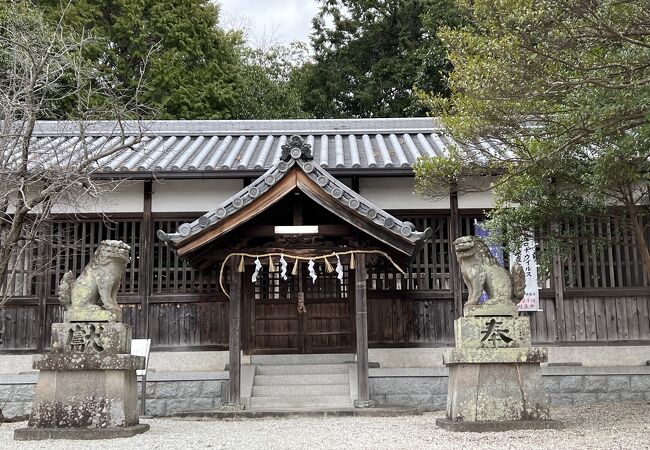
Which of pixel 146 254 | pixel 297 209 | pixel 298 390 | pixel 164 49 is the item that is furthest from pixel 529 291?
pixel 164 49

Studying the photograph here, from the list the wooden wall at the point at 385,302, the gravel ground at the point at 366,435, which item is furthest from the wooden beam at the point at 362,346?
the wooden wall at the point at 385,302

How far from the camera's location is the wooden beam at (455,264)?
1285 centimetres

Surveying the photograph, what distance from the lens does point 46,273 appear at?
12938 mm

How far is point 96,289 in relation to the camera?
883 centimetres

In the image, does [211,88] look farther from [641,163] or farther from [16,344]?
[641,163]

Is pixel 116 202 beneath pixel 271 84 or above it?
beneath

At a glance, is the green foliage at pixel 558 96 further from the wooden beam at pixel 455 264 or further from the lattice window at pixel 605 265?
the lattice window at pixel 605 265

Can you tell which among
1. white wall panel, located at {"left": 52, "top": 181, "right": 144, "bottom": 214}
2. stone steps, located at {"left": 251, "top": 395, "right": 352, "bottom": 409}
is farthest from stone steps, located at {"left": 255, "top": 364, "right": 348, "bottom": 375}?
white wall panel, located at {"left": 52, "top": 181, "right": 144, "bottom": 214}

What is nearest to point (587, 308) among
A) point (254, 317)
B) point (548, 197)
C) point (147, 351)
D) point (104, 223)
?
point (548, 197)

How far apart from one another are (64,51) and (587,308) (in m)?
10.2

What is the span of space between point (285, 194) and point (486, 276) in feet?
11.4

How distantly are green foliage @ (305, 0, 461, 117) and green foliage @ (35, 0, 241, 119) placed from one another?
16.2 ft

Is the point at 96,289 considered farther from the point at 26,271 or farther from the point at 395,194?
the point at 395,194

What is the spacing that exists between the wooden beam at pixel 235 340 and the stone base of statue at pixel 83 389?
8.20 ft
